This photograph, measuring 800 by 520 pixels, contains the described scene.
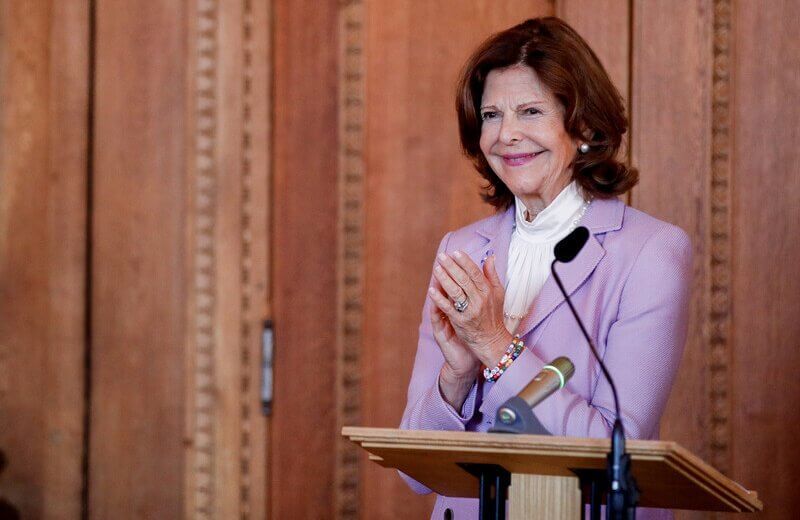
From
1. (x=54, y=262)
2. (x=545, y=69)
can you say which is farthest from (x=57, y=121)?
(x=545, y=69)

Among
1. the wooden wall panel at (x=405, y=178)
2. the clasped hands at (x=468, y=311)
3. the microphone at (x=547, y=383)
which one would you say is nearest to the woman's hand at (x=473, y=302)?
the clasped hands at (x=468, y=311)

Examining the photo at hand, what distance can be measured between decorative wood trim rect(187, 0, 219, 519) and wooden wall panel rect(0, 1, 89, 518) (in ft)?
1.17

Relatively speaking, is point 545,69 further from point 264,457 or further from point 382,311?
point 264,457

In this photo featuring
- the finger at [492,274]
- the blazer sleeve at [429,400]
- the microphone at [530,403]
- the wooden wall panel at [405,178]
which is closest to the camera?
the microphone at [530,403]

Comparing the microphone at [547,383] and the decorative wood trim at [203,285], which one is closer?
the microphone at [547,383]

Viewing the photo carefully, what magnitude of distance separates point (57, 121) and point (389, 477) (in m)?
1.52

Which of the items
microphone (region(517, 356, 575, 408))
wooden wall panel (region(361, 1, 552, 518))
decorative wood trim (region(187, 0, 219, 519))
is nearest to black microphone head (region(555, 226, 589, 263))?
microphone (region(517, 356, 575, 408))

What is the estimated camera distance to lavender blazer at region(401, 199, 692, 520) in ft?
7.22

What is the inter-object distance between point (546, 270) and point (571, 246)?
2.10ft

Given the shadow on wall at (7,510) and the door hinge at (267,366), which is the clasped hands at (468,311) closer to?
the door hinge at (267,366)

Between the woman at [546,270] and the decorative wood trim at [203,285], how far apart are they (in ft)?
3.42

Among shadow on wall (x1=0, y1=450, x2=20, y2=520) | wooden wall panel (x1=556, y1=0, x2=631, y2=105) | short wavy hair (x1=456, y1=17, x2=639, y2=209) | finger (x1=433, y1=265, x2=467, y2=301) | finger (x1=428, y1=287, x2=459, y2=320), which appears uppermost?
wooden wall panel (x1=556, y1=0, x2=631, y2=105)

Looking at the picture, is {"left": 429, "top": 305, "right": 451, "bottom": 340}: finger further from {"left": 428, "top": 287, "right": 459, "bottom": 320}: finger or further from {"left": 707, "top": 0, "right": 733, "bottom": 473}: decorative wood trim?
{"left": 707, "top": 0, "right": 733, "bottom": 473}: decorative wood trim

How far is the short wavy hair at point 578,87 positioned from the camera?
256 cm
